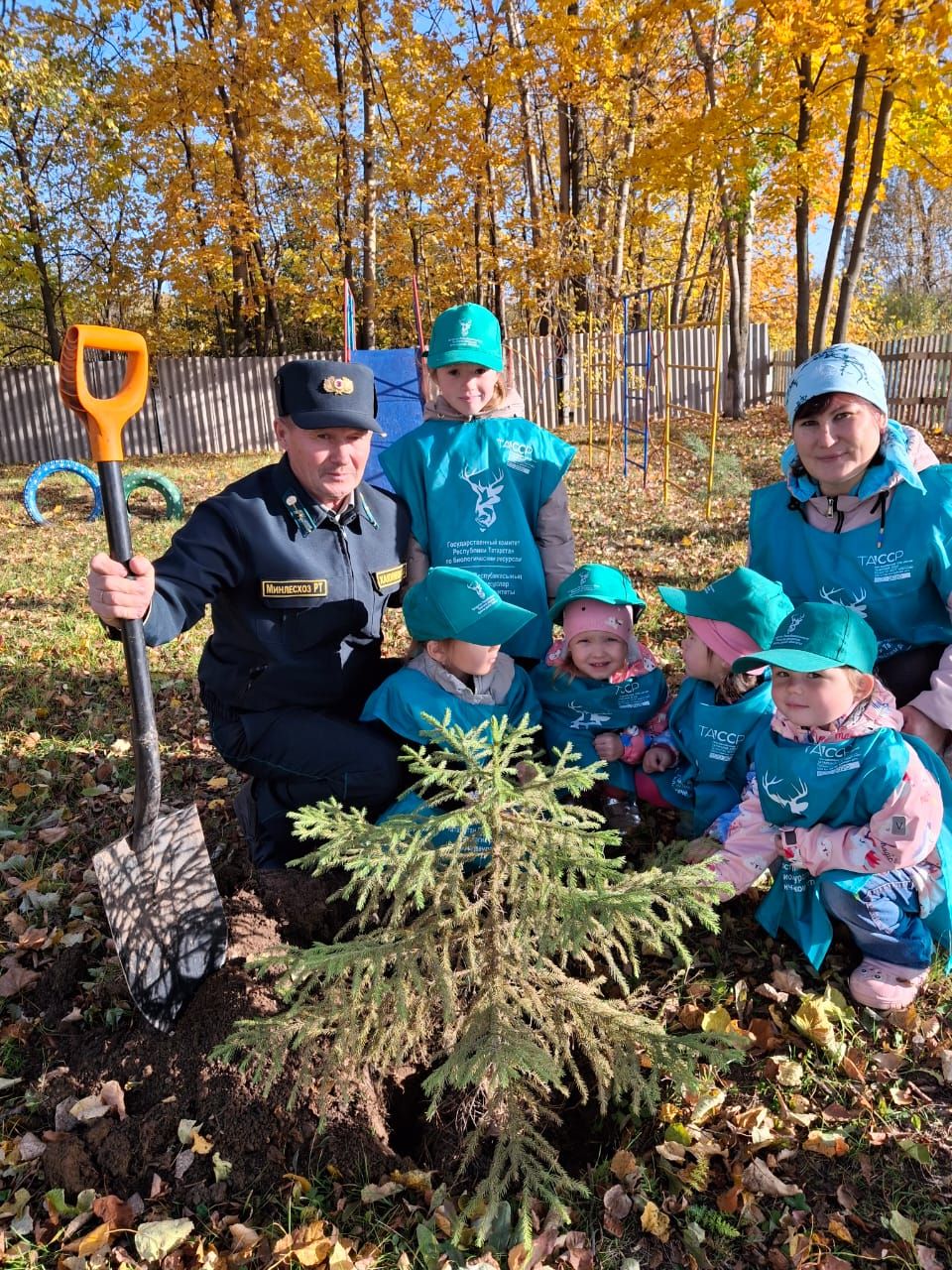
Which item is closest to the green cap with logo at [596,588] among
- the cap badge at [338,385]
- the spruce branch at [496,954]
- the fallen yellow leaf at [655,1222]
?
the cap badge at [338,385]

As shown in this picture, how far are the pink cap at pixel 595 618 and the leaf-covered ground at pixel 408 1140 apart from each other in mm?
1069

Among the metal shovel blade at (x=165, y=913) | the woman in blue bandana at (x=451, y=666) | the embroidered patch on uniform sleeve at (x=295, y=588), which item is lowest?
the metal shovel blade at (x=165, y=913)

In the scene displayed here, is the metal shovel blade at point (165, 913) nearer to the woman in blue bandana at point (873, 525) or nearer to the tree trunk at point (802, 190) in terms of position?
the woman in blue bandana at point (873, 525)

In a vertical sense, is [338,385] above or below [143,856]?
above

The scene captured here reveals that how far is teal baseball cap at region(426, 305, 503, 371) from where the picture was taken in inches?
126

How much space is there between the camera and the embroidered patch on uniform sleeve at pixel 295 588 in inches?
115

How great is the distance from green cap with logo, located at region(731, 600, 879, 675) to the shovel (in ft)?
5.79

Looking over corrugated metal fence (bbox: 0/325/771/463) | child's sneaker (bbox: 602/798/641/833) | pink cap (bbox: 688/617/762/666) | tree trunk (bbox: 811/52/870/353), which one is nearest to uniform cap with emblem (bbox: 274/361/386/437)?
pink cap (bbox: 688/617/762/666)

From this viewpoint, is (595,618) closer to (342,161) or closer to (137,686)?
(137,686)

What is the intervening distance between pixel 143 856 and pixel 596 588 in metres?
1.75

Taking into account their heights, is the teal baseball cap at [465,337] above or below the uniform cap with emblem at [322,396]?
above

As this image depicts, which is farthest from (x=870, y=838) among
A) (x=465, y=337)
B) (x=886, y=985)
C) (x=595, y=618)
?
(x=465, y=337)

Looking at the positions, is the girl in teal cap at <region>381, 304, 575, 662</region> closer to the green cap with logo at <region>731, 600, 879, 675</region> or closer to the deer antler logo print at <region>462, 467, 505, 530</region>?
the deer antler logo print at <region>462, 467, 505, 530</region>

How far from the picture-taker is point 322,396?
2766 mm
